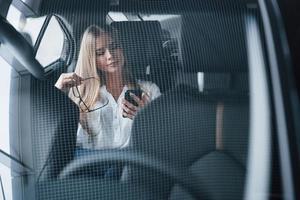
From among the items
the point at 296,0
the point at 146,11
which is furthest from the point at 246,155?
the point at 296,0

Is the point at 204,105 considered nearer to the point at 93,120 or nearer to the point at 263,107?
the point at 263,107

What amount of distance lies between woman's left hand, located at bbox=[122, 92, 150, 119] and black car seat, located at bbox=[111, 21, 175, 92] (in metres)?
0.05

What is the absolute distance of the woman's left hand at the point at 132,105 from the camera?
3.62 feet

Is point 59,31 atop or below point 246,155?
atop

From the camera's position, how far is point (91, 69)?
3.72 ft

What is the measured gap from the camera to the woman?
110 cm

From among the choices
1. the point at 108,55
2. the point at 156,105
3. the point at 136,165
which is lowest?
the point at 136,165

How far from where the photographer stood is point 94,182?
1.08 m

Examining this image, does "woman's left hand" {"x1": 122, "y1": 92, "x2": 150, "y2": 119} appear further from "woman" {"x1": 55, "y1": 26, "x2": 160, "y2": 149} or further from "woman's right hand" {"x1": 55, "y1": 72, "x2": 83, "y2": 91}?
"woman's right hand" {"x1": 55, "y1": 72, "x2": 83, "y2": 91}

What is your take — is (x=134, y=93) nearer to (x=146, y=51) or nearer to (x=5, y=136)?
(x=146, y=51)

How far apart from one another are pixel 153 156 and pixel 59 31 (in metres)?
0.43

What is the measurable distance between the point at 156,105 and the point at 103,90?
0.15m

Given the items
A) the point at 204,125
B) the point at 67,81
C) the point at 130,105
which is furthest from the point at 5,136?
the point at 204,125

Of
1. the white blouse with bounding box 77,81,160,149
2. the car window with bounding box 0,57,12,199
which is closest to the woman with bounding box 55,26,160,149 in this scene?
the white blouse with bounding box 77,81,160,149
